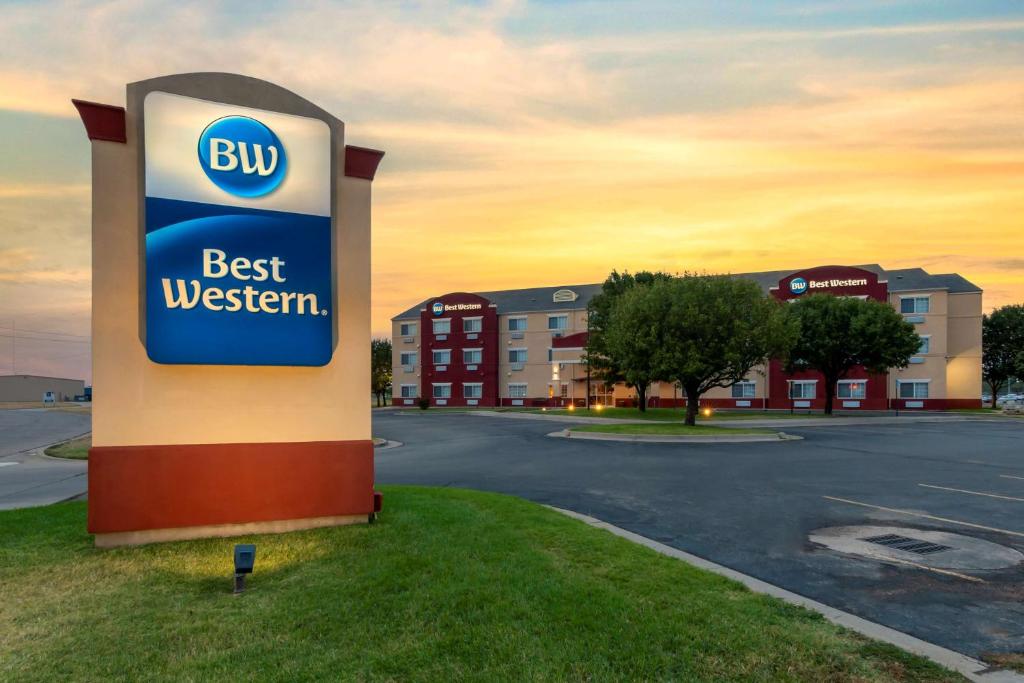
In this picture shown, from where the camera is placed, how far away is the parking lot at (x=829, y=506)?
654 centimetres

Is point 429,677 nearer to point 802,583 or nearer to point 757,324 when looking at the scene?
point 802,583

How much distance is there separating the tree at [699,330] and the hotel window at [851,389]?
2934 centimetres

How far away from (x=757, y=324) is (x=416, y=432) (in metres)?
19.3

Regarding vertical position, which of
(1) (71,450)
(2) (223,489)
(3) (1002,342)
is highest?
(3) (1002,342)

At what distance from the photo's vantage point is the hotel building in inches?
2153

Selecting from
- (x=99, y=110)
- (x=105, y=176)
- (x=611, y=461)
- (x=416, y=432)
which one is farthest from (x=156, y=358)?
(x=416, y=432)

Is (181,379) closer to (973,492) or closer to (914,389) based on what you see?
(973,492)

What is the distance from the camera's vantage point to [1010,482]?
46.7 feet

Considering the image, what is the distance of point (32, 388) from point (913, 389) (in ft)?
535

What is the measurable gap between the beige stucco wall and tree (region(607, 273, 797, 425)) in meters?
22.2

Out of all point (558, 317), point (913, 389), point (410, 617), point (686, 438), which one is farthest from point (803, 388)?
point (410, 617)

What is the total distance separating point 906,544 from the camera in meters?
8.73

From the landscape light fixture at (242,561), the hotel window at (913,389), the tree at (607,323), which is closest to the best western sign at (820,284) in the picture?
the hotel window at (913,389)

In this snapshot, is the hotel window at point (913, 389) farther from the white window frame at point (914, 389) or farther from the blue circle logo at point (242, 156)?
the blue circle logo at point (242, 156)
